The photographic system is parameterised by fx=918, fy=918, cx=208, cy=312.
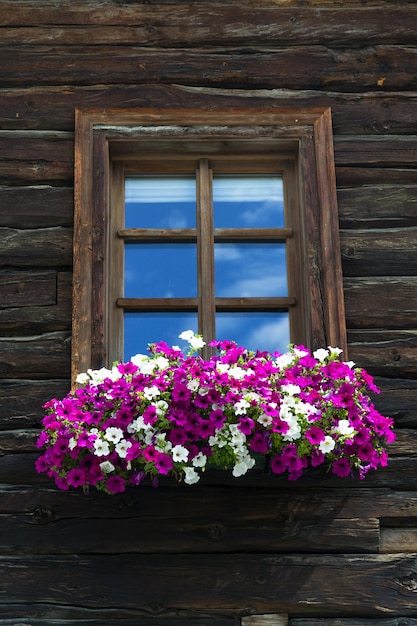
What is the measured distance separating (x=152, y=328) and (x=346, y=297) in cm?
84

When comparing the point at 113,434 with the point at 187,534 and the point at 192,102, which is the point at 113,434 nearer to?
the point at 187,534

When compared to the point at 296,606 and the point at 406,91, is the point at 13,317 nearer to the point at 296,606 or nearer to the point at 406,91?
the point at 296,606

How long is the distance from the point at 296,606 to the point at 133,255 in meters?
1.63

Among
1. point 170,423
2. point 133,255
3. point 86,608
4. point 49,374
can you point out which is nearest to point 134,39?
point 133,255

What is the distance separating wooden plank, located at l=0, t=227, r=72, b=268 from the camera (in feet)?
12.8

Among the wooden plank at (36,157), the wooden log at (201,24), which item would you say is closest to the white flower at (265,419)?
the wooden plank at (36,157)

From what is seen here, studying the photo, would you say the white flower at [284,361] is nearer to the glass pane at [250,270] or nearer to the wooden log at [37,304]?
the glass pane at [250,270]

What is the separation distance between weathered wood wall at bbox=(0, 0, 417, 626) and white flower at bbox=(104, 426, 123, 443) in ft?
1.39

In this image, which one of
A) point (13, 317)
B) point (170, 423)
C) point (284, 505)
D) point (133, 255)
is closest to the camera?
point (170, 423)

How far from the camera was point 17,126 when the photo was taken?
4.09 meters

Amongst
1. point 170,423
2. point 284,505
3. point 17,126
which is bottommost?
point 284,505

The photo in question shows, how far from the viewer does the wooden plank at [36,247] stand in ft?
12.8

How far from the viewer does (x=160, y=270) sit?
405cm

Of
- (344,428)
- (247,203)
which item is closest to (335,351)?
(344,428)
